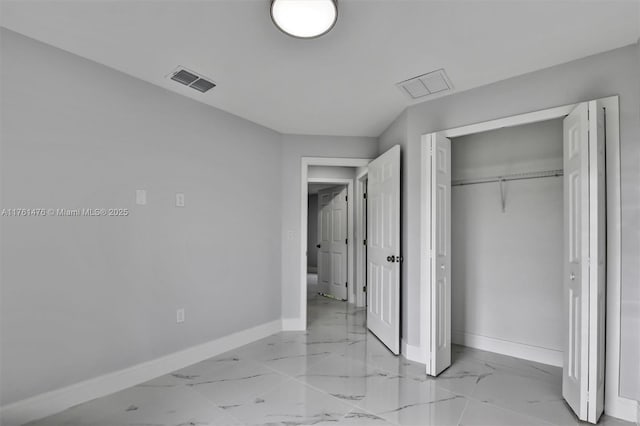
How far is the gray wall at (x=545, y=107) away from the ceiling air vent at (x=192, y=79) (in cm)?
191

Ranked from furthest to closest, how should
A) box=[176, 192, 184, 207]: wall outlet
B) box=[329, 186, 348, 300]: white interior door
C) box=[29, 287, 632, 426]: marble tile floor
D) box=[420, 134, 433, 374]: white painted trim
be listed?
box=[329, 186, 348, 300]: white interior door, box=[176, 192, 184, 207]: wall outlet, box=[420, 134, 433, 374]: white painted trim, box=[29, 287, 632, 426]: marble tile floor

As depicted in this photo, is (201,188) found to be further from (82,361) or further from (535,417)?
(535,417)

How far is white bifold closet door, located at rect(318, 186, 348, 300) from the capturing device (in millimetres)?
5969

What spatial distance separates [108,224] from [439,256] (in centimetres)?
270

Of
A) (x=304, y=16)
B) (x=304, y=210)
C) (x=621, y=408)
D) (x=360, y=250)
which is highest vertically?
(x=304, y=16)

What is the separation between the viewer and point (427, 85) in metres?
2.81

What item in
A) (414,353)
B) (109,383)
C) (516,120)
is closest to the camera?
(109,383)

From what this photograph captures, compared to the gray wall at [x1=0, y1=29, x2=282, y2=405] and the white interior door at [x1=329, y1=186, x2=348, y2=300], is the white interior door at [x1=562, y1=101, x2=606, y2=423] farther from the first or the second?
the white interior door at [x1=329, y1=186, x2=348, y2=300]

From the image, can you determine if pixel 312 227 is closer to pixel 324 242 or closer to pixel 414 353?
pixel 324 242

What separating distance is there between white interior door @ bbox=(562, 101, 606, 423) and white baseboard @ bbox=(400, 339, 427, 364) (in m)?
1.13

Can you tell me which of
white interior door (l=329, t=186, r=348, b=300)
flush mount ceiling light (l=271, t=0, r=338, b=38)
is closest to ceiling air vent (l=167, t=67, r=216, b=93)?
flush mount ceiling light (l=271, t=0, r=338, b=38)

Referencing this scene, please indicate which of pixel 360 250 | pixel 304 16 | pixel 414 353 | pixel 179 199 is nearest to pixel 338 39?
pixel 304 16

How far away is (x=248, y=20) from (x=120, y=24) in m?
0.79

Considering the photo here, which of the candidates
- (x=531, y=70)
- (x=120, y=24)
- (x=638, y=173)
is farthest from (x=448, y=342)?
(x=120, y=24)
